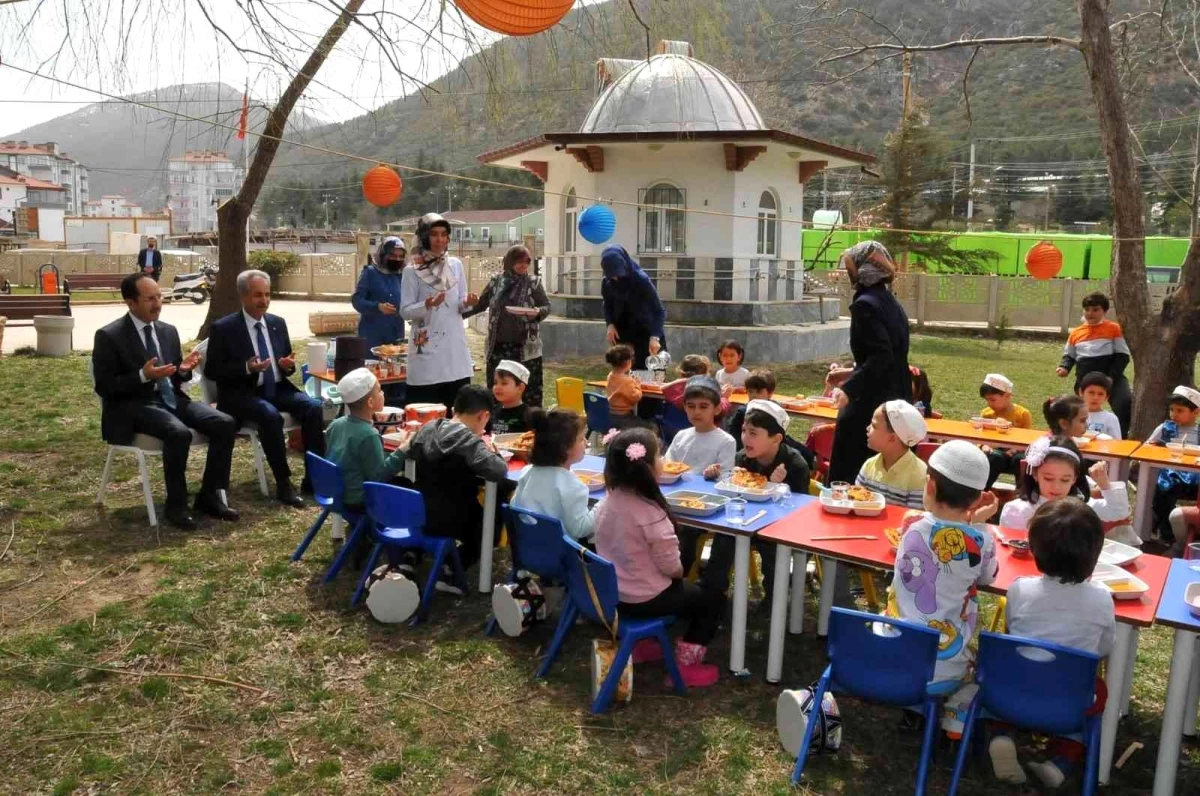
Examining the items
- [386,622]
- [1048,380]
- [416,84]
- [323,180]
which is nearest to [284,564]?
[386,622]

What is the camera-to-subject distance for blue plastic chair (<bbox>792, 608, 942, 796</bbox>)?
3.15 meters

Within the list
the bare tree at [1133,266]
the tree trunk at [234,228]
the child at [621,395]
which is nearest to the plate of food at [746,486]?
the child at [621,395]

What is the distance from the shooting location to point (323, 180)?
291ft

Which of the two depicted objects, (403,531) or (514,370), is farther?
(514,370)

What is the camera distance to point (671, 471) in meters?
4.86

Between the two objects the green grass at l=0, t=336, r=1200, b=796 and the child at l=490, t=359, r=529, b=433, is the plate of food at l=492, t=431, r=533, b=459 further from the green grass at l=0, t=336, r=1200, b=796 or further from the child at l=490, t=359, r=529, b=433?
the green grass at l=0, t=336, r=1200, b=796

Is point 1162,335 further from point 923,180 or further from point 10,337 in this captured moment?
point 923,180

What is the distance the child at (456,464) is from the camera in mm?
4891

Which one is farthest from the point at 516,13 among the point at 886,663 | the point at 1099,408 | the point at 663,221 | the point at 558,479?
the point at 663,221

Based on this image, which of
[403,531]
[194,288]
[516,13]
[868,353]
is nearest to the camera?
[516,13]

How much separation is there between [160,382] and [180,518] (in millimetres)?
940

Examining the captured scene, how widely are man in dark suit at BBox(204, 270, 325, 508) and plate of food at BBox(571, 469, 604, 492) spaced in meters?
2.57

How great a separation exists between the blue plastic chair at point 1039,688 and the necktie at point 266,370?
5269mm

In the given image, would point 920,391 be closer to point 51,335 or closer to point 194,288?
point 51,335
